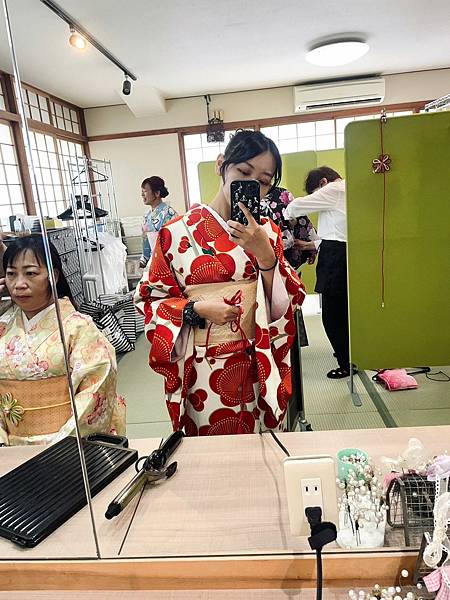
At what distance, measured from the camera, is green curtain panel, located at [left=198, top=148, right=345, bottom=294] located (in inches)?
35.1

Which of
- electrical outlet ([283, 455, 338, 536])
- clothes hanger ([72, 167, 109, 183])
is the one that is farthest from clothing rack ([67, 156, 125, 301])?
electrical outlet ([283, 455, 338, 536])

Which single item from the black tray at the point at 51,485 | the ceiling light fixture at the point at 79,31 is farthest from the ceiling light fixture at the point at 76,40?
the black tray at the point at 51,485

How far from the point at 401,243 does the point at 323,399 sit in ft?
2.49

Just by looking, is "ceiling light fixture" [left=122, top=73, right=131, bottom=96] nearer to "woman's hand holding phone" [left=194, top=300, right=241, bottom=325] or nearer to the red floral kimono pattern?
the red floral kimono pattern

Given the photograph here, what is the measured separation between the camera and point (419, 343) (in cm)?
196

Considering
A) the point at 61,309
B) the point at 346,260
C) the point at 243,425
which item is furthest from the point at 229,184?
the point at 346,260

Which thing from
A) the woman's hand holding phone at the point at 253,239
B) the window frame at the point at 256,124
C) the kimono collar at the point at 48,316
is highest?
the window frame at the point at 256,124

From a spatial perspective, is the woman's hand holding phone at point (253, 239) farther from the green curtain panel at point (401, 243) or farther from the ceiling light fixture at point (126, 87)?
the green curtain panel at point (401, 243)

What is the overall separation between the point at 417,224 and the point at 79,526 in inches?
66.9

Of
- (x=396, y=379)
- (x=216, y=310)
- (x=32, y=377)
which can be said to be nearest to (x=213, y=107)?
(x=216, y=310)

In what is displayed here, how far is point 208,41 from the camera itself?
108cm

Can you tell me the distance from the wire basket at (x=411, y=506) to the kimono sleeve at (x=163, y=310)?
51 centimetres

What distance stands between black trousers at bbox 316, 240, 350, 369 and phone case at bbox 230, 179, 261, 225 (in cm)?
107

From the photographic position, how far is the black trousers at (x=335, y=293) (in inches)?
75.6
